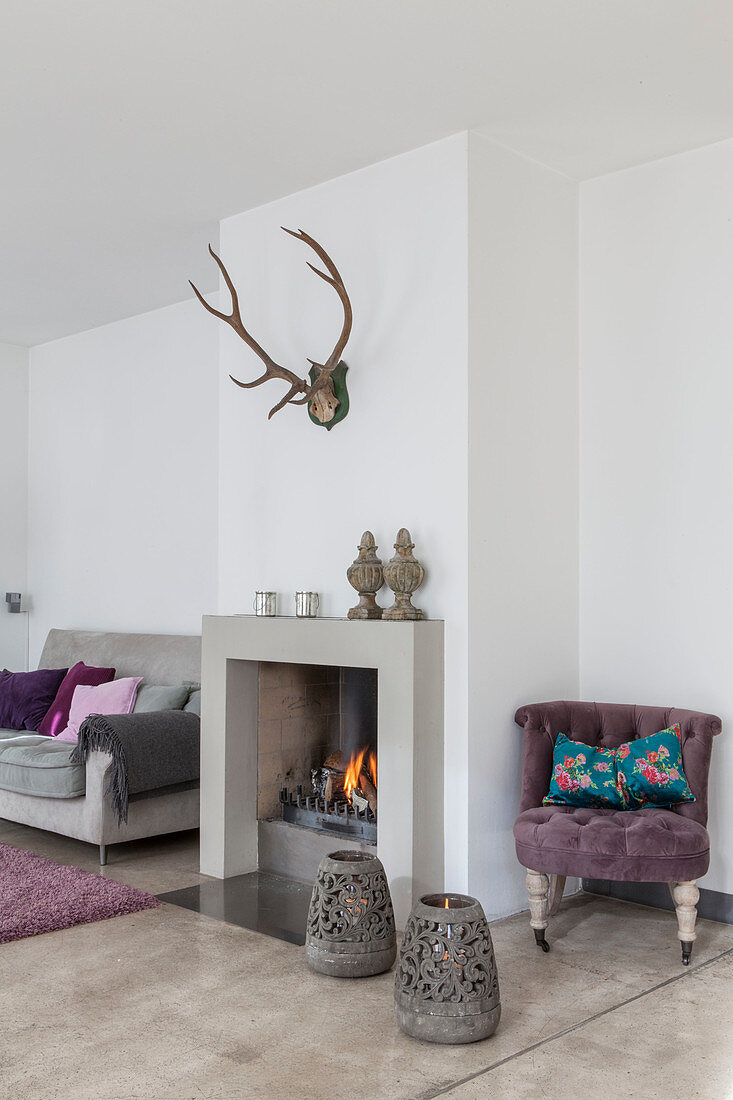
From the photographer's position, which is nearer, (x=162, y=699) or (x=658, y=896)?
(x=658, y=896)

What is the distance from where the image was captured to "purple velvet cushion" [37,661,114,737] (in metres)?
5.20

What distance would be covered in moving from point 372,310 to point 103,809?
2.29 meters

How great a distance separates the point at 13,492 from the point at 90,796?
10.3 ft

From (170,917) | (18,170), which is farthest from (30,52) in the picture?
(170,917)

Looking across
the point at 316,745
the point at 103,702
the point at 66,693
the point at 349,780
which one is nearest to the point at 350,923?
the point at 349,780

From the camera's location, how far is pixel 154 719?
4.45 meters

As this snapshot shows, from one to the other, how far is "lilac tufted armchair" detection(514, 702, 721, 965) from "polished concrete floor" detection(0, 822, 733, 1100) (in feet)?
0.76

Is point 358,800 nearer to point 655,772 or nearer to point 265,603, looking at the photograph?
point 265,603

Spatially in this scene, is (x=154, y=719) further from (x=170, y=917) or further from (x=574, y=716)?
(x=574, y=716)

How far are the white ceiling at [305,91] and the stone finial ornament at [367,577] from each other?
1466mm

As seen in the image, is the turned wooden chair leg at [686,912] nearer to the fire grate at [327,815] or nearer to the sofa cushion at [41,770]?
the fire grate at [327,815]

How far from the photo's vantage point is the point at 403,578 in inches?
139

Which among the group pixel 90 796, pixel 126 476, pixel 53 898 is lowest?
pixel 53 898

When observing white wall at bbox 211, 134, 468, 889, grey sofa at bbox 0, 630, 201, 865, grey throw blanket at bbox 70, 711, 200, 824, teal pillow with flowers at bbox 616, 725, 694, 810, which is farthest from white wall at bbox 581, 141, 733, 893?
grey sofa at bbox 0, 630, 201, 865
